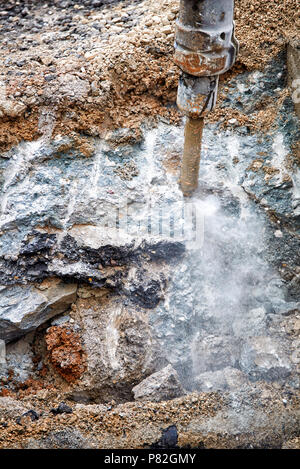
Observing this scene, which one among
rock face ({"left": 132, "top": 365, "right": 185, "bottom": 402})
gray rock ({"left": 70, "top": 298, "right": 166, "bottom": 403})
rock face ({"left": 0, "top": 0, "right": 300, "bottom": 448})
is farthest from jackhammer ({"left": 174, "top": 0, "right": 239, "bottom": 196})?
rock face ({"left": 132, "top": 365, "right": 185, "bottom": 402})

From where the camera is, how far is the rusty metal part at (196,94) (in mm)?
3445

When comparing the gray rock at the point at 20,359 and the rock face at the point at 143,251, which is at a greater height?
the rock face at the point at 143,251

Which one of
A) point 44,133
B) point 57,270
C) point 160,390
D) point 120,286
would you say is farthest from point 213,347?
point 44,133

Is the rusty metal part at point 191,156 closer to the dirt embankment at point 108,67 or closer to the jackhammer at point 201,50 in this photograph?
the jackhammer at point 201,50

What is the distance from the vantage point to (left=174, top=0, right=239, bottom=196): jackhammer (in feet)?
10.0

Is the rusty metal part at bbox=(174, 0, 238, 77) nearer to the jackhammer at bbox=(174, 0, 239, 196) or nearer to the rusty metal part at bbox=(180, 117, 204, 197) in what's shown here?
the jackhammer at bbox=(174, 0, 239, 196)

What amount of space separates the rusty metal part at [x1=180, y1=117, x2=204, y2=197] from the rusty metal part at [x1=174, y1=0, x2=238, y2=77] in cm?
53

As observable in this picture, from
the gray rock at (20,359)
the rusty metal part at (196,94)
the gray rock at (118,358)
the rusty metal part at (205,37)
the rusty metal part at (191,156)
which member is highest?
the rusty metal part at (205,37)

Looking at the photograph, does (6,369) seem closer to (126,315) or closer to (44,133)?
(126,315)

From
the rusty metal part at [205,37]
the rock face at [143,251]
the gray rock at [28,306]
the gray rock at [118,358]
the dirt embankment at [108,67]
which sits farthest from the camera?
the dirt embankment at [108,67]

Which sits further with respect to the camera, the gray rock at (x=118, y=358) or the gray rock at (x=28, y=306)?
the gray rock at (x=28, y=306)

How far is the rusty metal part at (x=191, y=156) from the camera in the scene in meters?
3.83

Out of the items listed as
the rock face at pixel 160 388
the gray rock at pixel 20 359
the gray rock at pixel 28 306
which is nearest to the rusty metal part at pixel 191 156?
the gray rock at pixel 28 306

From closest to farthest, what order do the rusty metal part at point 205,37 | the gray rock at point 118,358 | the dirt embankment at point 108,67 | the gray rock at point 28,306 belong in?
the rusty metal part at point 205,37, the gray rock at point 118,358, the gray rock at point 28,306, the dirt embankment at point 108,67
